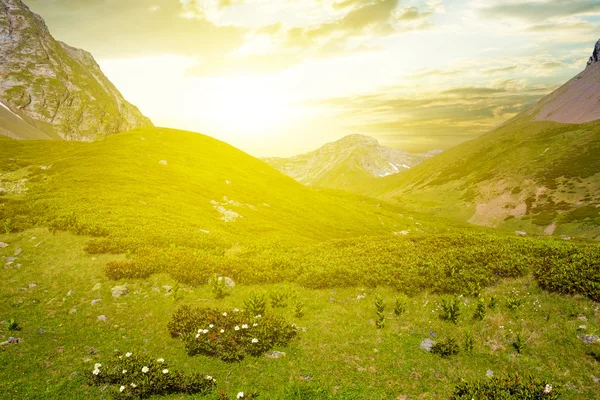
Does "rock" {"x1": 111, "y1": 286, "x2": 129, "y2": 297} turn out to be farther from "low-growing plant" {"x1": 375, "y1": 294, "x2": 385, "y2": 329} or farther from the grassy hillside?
the grassy hillside

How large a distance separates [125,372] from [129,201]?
106 ft

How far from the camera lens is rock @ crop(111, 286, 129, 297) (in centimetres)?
2042

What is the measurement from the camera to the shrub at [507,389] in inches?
436

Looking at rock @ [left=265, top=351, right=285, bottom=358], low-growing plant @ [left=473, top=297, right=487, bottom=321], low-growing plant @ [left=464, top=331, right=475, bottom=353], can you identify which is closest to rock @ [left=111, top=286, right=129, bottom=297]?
rock @ [left=265, top=351, right=285, bottom=358]

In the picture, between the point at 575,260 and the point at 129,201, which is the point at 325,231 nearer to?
the point at 129,201

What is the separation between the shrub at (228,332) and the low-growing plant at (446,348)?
754 cm

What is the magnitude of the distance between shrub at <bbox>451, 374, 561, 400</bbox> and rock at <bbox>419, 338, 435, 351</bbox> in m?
2.69

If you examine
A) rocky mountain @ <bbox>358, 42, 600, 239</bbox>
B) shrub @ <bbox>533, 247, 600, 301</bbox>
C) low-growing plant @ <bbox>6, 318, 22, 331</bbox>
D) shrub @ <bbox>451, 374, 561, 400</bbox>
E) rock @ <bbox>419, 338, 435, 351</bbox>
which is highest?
low-growing plant @ <bbox>6, 318, 22, 331</bbox>

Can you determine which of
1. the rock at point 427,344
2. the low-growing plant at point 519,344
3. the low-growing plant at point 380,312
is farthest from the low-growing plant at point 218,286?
the low-growing plant at point 519,344

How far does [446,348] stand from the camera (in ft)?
48.3

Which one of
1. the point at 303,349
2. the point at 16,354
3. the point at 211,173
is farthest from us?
the point at 211,173

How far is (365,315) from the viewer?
18.8 metres

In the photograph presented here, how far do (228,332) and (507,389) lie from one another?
13.0 m

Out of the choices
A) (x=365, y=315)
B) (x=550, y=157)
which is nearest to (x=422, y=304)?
(x=365, y=315)
